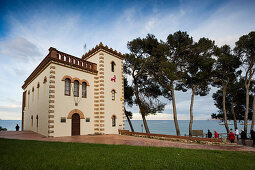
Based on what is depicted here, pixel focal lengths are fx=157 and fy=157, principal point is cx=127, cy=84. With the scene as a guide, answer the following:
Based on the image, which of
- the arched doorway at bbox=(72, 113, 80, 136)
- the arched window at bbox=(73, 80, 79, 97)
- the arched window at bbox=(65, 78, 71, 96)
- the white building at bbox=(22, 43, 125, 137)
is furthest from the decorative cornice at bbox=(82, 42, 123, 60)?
the arched doorway at bbox=(72, 113, 80, 136)

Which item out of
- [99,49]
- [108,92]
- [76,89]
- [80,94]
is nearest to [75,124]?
[80,94]

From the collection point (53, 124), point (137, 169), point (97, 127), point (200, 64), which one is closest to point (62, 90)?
point (53, 124)

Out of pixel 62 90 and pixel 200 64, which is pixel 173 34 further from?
pixel 62 90

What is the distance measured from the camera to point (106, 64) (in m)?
18.6

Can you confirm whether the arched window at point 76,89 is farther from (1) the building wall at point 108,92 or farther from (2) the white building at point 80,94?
(1) the building wall at point 108,92

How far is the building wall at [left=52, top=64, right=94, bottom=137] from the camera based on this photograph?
1455 cm

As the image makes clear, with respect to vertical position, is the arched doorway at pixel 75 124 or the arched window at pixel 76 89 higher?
the arched window at pixel 76 89

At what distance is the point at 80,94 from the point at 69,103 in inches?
61.4

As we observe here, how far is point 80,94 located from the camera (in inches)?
653

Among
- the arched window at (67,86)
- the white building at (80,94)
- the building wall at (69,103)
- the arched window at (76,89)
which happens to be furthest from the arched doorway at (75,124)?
the arched window at (67,86)

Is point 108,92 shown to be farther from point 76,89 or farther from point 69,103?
point 69,103

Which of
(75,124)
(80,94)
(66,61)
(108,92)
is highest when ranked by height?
(66,61)

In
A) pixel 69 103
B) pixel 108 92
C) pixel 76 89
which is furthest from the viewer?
pixel 108 92

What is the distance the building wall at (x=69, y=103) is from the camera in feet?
47.7
